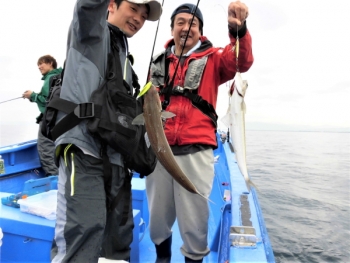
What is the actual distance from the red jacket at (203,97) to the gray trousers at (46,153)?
11.6 feet

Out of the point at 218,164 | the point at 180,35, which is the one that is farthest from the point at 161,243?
the point at 218,164

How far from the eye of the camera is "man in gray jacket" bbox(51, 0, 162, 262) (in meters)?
1.85

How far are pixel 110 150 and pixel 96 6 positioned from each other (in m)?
0.95

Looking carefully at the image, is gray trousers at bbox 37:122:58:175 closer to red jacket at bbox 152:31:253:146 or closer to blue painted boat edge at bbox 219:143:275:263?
blue painted boat edge at bbox 219:143:275:263

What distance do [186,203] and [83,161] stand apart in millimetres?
1110

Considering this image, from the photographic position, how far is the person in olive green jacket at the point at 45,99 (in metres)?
5.36

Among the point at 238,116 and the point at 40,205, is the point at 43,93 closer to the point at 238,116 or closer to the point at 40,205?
the point at 40,205

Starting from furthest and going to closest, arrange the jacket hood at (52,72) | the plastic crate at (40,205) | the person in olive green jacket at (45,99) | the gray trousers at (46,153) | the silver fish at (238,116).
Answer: the gray trousers at (46,153) < the person in olive green jacket at (45,99) < the jacket hood at (52,72) < the plastic crate at (40,205) < the silver fish at (238,116)

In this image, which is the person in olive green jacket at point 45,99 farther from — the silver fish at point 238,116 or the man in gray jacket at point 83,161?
the silver fish at point 238,116

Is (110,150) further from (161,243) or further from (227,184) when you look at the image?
(227,184)

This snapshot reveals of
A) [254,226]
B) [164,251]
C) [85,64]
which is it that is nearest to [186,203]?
[164,251]

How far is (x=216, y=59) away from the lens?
9.28ft

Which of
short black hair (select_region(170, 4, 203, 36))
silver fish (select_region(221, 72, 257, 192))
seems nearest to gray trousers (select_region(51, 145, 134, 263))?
silver fish (select_region(221, 72, 257, 192))

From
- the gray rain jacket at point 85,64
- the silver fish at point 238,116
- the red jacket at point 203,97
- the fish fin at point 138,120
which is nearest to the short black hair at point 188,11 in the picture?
the red jacket at point 203,97
